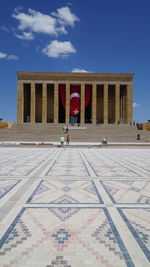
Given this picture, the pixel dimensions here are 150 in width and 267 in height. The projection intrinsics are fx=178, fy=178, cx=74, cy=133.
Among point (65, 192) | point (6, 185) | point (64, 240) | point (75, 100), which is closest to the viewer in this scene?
point (64, 240)

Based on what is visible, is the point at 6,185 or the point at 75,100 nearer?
the point at 6,185

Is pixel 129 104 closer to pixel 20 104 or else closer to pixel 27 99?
pixel 27 99

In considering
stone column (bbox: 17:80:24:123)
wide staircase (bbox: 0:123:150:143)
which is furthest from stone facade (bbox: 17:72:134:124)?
wide staircase (bbox: 0:123:150:143)

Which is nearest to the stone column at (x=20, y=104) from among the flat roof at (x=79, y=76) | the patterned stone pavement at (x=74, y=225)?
the flat roof at (x=79, y=76)

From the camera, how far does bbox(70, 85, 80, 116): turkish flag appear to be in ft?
115

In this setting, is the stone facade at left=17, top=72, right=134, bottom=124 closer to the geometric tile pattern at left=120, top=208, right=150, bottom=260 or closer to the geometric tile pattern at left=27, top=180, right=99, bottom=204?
the geometric tile pattern at left=27, top=180, right=99, bottom=204

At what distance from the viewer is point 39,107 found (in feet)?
129

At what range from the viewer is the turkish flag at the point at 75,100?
35.1 metres

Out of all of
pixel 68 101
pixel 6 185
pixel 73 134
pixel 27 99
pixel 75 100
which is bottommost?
pixel 6 185

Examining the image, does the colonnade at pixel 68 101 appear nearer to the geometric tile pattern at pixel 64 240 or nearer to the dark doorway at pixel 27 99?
the dark doorway at pixel 27 99

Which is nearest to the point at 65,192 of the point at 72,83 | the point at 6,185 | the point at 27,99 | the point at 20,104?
the point at 6,185

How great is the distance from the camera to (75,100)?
3512 cm

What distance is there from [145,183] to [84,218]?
2.31m

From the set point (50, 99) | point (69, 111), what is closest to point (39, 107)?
point (50, 99)
